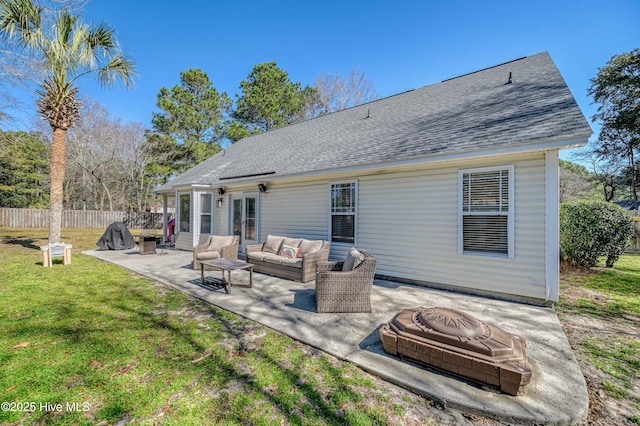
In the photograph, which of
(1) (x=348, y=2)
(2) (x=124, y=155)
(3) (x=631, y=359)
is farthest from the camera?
(2) (x=124, y=155)

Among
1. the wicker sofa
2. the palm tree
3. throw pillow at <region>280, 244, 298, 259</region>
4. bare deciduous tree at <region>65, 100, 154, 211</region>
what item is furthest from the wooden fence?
throw pillow at <region>280, 244, 298, 259</region>

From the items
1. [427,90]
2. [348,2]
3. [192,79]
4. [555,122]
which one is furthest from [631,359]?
[192,79]

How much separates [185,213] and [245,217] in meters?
3.11

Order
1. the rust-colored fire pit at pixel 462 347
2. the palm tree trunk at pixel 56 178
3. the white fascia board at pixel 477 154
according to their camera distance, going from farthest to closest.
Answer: the palm tree trunk at pixel 56 178 < the white fascia board at pixel 477 154 < the rust-colored fire pit at pixel 462 347

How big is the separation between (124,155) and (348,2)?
23112 mm

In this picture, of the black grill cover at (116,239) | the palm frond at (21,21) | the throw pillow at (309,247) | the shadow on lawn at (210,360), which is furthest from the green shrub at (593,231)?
the palm frond at (21,21)

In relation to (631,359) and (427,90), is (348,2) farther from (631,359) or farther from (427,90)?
(631,359)

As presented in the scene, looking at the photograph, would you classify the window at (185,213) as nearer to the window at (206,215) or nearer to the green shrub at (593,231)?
the window at (206,215)

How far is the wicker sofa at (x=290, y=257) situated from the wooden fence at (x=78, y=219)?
67.2 feet

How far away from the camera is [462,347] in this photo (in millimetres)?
2463

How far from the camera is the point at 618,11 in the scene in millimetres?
7348

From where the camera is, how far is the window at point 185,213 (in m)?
10.8

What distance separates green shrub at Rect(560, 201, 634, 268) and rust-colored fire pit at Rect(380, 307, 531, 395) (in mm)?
6839

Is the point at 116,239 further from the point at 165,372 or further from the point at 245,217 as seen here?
the point at 165,372
